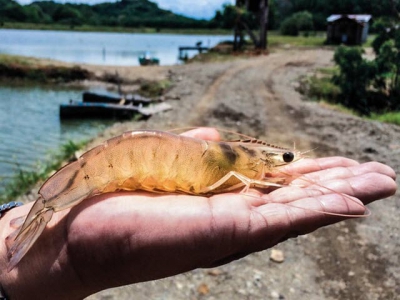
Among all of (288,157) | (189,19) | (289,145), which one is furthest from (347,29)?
(189,19)

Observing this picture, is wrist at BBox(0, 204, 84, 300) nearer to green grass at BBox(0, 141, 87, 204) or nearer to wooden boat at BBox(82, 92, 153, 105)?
green grass at BBox(0, 141, 87, 204)

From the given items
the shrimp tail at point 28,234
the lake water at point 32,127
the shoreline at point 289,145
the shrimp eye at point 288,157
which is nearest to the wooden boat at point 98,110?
A: the lake water at point 32,127

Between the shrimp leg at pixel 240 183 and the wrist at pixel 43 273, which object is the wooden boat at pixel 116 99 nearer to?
the shrimp leg at pixel 240 183

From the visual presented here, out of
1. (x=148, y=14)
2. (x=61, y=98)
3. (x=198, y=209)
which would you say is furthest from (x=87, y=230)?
(x=148, y=14)

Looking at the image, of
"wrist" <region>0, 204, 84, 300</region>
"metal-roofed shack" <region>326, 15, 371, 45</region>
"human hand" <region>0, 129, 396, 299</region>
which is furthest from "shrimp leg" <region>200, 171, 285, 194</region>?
"metal-roofed shack" <region>326, 15, 371, 45</region>

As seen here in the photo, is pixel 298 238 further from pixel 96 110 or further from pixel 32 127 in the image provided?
pixel 96 110

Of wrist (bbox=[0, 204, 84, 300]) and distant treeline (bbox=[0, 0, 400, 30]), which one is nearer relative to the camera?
wrist (bbox=[0, 204, 84, 300])
